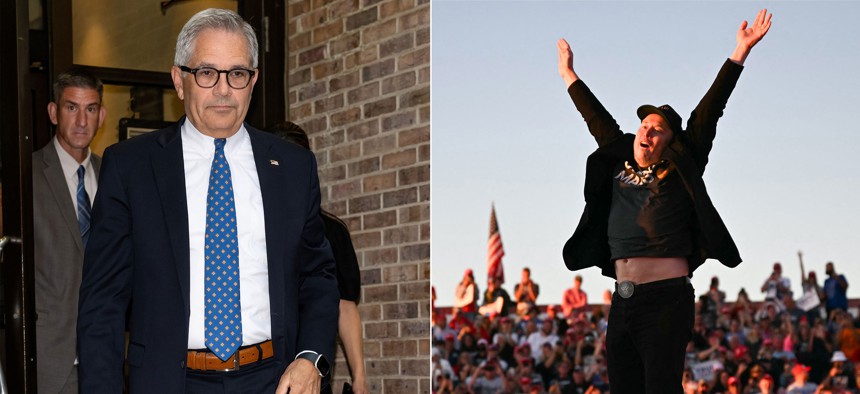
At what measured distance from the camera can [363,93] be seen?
546cm

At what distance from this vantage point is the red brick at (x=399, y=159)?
5160mm

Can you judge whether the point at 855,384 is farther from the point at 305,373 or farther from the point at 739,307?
the point at 305,373

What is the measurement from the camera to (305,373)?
2.32m

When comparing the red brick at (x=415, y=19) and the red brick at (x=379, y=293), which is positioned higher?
the red brick at (x=415, y=19)

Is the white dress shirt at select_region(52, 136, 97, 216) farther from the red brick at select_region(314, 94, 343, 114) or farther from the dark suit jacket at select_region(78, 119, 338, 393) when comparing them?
the dark suit jacket at select_region(78, 119, 338, 393)

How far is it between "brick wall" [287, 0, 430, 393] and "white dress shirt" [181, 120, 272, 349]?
263 cm

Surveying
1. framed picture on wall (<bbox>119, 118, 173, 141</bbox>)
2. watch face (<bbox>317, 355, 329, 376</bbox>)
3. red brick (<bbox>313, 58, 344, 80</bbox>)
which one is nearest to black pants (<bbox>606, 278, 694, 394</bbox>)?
red brick (<bbox>313, 58, 344, 80</bbox>)

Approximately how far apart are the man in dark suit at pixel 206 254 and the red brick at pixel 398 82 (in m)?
2.71

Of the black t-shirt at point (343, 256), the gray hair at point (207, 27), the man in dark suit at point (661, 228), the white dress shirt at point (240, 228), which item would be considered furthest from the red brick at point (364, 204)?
the gray hair at point (207, 27)

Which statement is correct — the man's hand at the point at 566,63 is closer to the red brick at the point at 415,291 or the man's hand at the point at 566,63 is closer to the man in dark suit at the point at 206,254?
the red brick at the point at 415,291

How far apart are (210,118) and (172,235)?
0.26m

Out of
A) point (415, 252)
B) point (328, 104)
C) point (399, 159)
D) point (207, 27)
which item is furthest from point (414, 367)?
point (207, 27)

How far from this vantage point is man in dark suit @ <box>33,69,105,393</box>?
4305 mm

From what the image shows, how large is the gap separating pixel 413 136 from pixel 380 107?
0.29m
